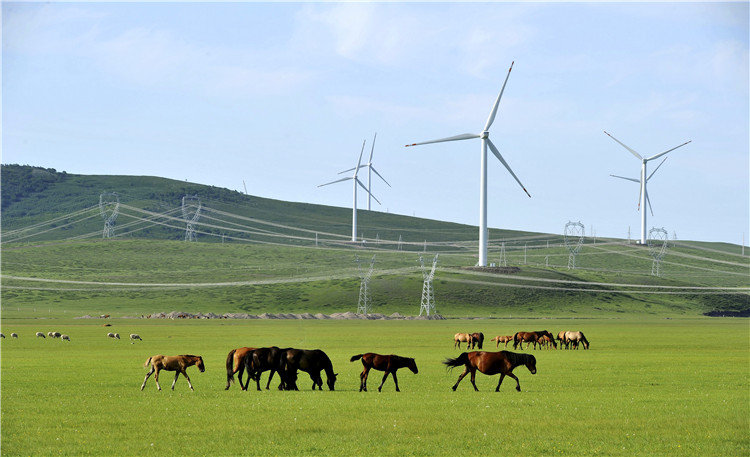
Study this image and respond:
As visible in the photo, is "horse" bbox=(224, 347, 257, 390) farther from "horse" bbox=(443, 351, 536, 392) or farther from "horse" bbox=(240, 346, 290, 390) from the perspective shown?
"horse" bbox=(443, 351, 536, 392)

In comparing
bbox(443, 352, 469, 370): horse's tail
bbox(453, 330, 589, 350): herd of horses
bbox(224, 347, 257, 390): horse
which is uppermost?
bbox(443, 352, 469, 370): horse's tail

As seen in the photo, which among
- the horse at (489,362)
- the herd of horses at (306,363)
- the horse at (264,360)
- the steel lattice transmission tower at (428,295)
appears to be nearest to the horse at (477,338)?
the herd of horses at (306,363)

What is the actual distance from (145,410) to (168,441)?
6093 millimetres

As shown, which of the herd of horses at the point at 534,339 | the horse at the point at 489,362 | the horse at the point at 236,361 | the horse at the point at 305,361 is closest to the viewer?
the horse at the point at 489,362

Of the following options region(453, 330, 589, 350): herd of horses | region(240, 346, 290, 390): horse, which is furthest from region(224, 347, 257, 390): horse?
region(453, 330, 589, 350): herd of horses

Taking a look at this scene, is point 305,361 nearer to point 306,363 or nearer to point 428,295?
point 306,363

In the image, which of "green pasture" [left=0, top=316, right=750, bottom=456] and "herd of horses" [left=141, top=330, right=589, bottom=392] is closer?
"green pasture" [left=0, top=316, right=750, bottom=456]

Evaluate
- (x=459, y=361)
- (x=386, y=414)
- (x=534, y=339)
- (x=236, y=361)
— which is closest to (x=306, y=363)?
(x=236, y=361)

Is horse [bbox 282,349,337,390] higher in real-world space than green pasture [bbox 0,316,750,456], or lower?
higher

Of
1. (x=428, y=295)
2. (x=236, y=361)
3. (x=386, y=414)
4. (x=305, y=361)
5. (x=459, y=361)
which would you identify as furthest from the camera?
(x=428, y=295)

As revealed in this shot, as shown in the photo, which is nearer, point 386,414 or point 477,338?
point 386,414

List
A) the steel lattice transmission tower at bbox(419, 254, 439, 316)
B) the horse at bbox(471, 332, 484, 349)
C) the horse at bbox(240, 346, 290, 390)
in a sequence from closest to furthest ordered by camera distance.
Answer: the horse at bbox(240, 346, 290, 390) → the horse at bbox(471, 332, 484, 349) → the steel lattice transmission tower at bbox(419, 254, 439, 316)

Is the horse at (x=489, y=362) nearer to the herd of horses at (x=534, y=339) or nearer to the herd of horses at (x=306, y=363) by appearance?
the herd of horses at (x=306, y=363)

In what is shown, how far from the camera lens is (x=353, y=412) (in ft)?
94.3
